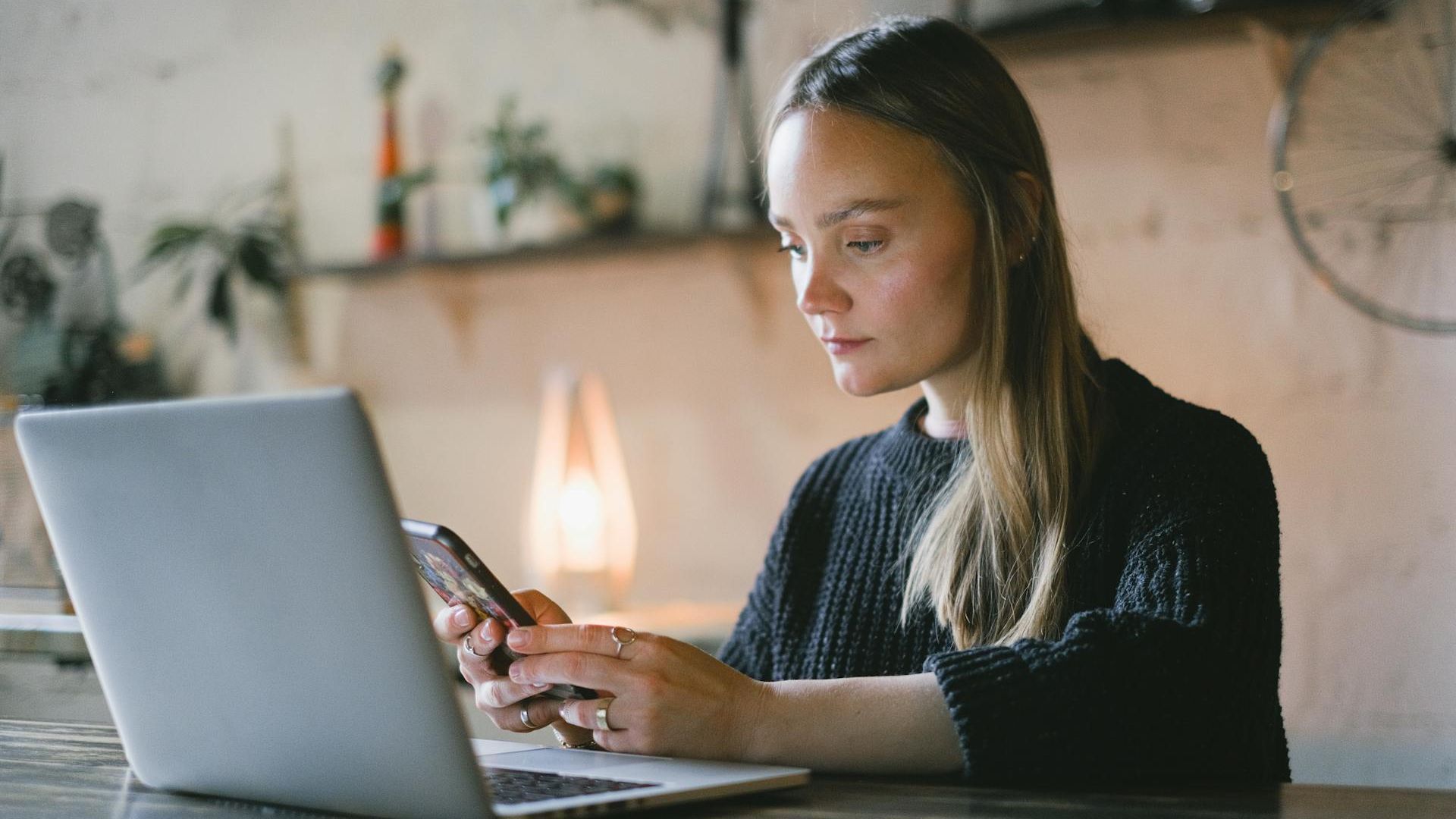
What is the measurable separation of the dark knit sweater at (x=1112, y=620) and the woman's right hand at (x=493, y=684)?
0.89ft

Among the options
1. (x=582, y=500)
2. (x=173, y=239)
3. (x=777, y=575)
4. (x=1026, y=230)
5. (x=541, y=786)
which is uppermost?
(x=1026, y=230)

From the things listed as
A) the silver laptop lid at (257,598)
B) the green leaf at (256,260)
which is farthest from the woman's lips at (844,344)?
the green leaf at (256,260)

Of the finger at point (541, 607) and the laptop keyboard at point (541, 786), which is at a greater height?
the laptop keyboard at point (541, 786)

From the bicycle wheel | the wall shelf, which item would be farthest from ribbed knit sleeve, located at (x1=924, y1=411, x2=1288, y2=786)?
the wall shelf

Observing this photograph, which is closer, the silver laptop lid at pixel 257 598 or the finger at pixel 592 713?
the silver laptop lid at pixel 257 598

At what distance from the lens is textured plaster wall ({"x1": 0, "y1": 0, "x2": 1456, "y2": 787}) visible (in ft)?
6.93

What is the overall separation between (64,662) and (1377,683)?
1.97 m

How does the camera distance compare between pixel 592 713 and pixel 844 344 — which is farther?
pixel 844 344

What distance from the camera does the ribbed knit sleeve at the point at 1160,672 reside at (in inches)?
31.1

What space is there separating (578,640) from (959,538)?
40 cm

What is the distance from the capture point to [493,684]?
36.0 inches

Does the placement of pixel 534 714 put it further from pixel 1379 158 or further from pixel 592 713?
pixel 1379 158

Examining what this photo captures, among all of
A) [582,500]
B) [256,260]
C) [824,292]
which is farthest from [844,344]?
[256,260]

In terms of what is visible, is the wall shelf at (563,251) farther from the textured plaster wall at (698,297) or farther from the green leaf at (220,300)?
the green leaf at (220,300)
